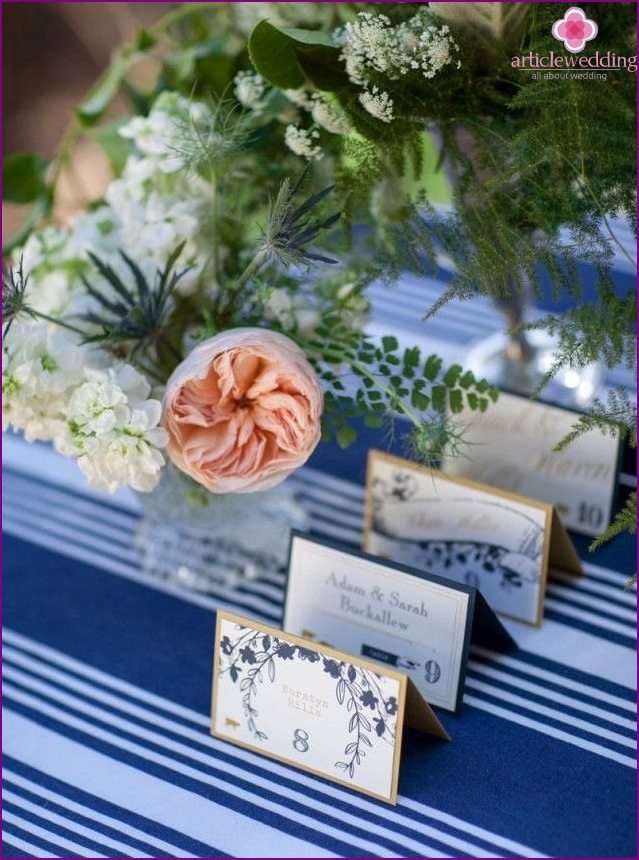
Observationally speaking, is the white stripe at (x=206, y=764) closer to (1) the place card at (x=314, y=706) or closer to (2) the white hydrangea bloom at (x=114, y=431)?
(1) the place card at (x=314, y=706)

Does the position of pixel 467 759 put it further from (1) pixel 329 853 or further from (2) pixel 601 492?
(2) pixel 601 492

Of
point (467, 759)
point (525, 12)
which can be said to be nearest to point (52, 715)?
point (467, 759)

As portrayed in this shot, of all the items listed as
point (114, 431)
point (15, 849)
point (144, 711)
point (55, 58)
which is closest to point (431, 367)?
point (114, 431)

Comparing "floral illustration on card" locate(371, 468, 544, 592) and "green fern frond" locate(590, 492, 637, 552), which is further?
"floral illustration on card" locate(371, 468, 544, 592)

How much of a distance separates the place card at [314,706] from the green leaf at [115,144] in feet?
1.66

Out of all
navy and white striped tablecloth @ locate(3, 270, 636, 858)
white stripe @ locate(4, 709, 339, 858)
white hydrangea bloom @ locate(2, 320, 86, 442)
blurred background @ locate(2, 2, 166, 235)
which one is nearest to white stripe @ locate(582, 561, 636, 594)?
navy and white striped tablecloth @ locate(3, 270, 636, 858)

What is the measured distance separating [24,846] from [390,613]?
29 cm

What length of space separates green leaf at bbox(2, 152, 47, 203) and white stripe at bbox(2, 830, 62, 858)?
0.61m

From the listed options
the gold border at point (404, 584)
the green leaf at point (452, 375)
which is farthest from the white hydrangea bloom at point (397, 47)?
the gold border at point (404, 584)

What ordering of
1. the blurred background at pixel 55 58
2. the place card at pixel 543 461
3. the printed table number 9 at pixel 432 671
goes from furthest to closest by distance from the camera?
the blurred background at pixel 55 58 → the place card at pixel 543 461 → the printed table number 9 at pixel 432 671

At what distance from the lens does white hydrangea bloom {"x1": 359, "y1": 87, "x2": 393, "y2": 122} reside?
73 cm

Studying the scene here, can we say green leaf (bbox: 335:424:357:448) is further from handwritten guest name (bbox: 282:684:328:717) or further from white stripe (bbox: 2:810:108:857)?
white stripe (bbox: 2:810:108:857)

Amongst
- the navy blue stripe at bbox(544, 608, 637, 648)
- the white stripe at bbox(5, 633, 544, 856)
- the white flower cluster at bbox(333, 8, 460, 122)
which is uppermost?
the white flower cluster at bbox(333, 8, 460, 122)

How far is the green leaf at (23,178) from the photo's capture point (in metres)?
1.08
